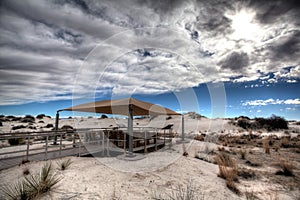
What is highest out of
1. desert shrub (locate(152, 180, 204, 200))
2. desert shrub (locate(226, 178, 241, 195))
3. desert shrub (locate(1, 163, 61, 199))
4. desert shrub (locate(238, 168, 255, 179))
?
desert shrub (locate(1, 163, 61, 199))

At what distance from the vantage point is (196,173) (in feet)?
18.4

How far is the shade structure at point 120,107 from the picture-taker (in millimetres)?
6688

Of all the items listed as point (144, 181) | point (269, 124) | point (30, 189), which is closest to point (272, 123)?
point (269, 124)

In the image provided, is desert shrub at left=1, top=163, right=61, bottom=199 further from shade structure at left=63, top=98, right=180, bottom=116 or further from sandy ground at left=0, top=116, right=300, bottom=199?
shade structure at left=63, top=98, right=180, bottom=116

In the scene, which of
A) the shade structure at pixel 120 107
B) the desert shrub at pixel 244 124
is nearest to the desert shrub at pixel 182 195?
the shade structure at pixel 120 107

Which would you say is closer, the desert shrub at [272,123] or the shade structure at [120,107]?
the shade structure at [120,107]

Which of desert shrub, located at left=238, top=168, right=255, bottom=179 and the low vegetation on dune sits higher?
the low vegetation on dune

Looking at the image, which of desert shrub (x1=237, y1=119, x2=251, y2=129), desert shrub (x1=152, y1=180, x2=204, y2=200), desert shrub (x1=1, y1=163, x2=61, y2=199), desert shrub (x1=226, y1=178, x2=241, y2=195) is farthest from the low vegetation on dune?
desert shrub (x1=1, y1=163, x2=61, y2=199)

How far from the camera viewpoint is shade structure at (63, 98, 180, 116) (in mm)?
6688

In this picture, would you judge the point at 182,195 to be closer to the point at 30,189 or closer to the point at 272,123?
the point at 30,189

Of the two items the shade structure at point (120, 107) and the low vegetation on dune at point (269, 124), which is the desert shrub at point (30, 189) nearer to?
the shade structure at point (120, 107)

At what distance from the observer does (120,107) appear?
7.43 metres

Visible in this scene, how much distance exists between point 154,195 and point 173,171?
184 centimetres

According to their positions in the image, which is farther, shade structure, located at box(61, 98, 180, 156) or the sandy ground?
shade structure, located at box(61, 98, 180, 156)
